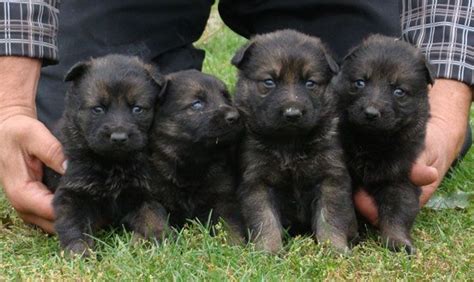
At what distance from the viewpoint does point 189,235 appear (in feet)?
16.5

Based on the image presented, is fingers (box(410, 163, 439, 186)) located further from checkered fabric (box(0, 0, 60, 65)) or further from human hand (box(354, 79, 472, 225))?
checkered fabric (box(0, 0, 60, 65))

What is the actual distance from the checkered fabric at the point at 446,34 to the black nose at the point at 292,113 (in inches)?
54.6

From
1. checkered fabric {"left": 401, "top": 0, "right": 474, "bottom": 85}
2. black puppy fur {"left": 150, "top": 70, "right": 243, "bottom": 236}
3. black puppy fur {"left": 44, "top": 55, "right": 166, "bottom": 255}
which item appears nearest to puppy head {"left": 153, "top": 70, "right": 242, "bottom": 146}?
black puppy fur {"left": 150, "top": 70, "right": 243, "bottom": 236}

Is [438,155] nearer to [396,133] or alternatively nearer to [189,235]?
[396,133]

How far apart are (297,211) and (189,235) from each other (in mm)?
699

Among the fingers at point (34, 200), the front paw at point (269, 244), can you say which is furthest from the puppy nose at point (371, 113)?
the fingers at point (34, 200)

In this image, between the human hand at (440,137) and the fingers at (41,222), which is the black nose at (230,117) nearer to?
the human hand at (440,137)

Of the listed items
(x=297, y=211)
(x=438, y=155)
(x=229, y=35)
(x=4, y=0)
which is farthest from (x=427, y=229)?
(x=229, y=35)

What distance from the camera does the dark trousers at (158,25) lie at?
687cm

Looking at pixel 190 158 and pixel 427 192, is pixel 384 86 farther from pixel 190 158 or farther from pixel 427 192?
pixel 190 158

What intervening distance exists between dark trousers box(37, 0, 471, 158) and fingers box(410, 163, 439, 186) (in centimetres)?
169

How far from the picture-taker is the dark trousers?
687 cm

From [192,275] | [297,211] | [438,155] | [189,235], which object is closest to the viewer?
[192,275]

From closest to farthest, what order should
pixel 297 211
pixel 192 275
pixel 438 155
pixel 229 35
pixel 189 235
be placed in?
pixel 192 275, pixel 189 235, pixel 297 211, pixel 438 155, pixel 229 35
